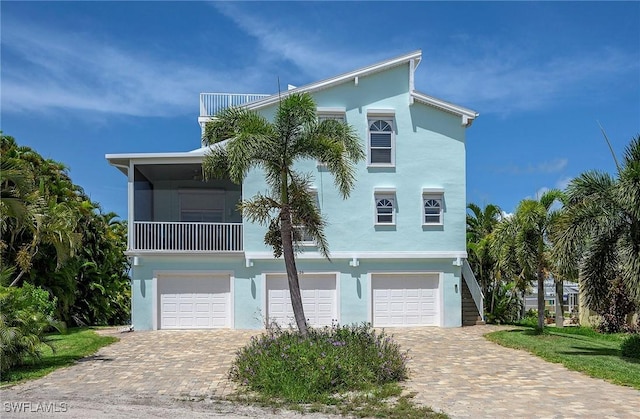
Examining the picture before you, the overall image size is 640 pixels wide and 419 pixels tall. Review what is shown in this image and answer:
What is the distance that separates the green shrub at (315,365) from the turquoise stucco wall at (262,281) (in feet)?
30.2

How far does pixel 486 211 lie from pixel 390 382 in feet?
54.7

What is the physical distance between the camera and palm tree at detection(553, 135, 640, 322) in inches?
539

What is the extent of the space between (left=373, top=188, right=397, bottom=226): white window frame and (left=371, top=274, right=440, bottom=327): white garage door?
1921 millimetres

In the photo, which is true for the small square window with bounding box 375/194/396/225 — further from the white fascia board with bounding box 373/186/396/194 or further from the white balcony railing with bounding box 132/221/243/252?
the white balcony railing with bounding box 132/221/243/252

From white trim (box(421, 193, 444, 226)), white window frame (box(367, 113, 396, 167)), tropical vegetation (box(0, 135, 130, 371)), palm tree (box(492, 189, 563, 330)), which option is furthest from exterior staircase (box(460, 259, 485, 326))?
tropical vegetation (box(0, 135, 130, 371))

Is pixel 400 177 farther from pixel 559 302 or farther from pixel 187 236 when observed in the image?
pixel 559 302

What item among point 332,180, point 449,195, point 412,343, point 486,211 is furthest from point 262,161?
point 486,211

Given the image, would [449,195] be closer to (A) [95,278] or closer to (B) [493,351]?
(B) [493,351]

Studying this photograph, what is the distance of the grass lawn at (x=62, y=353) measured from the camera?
11948 mm

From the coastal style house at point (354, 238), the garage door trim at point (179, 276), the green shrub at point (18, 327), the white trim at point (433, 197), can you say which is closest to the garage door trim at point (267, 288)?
the coastal style house at point (354, 238)

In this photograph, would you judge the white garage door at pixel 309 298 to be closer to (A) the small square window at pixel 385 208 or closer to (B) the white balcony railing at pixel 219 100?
(A) the small square window at pixel 385 208

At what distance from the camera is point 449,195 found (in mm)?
22516

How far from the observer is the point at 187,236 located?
70.4 ft

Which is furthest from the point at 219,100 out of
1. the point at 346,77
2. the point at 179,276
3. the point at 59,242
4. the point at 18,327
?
the point at 18,327
